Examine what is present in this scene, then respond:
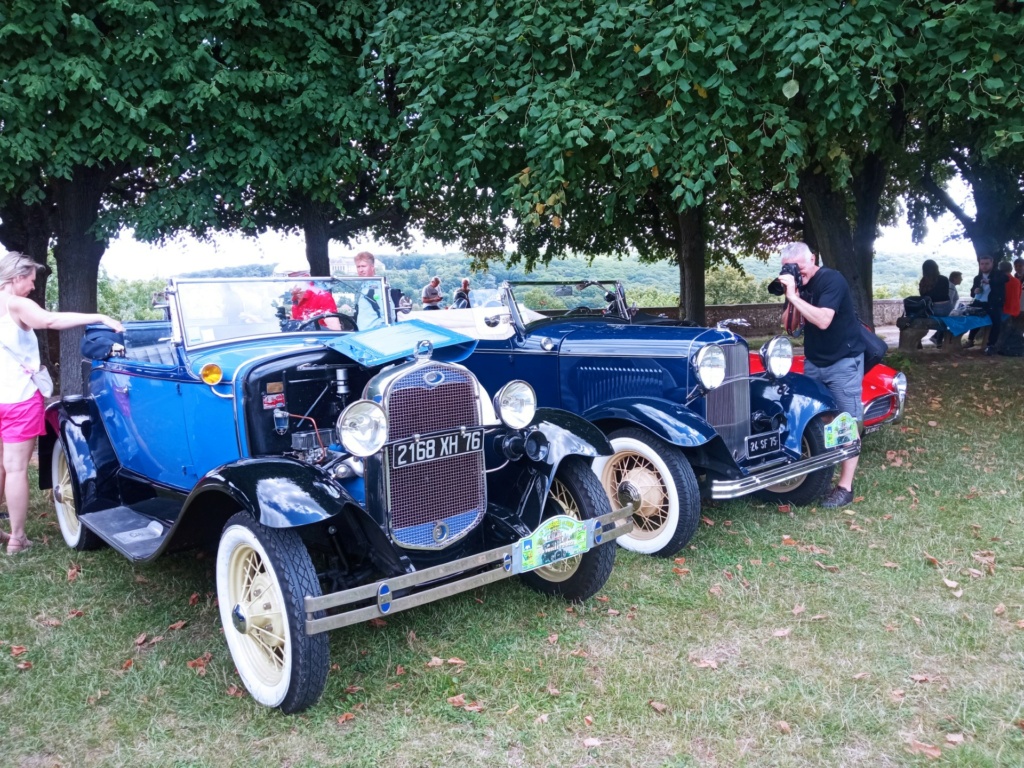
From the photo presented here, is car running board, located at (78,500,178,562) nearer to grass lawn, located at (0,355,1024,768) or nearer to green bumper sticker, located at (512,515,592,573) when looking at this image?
grass lawn, located at (0,355,1024,768)

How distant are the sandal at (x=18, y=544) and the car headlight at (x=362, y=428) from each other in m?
3.11

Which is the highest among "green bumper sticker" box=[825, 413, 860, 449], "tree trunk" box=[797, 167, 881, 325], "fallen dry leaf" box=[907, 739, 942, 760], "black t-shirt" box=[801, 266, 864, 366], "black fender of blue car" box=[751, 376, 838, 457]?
"tree trunk" box=[797, 167, 881, 325]

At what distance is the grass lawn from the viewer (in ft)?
9.41

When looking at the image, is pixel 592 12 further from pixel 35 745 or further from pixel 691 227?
pixel 35 745

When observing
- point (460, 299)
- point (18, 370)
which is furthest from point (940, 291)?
point (18, 370)

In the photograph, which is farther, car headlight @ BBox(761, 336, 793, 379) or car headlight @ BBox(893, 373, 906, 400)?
car headlight @ BBox(893, 373, 906, 400)

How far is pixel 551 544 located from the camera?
138 inches

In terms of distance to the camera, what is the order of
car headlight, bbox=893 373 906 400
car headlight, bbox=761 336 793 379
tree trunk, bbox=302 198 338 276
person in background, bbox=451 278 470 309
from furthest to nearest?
tree trunk, bbox=302 198 338 276 → person in background, bbox=451 278 470 309 → car headlight, bbox=893 373 906 400 → car headlight, bbox=761 336 793 379

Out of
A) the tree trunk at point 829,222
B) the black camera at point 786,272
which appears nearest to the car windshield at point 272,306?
the black camera at point 786,272

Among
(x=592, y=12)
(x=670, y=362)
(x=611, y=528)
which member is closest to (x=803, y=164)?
(x=592, y=12)

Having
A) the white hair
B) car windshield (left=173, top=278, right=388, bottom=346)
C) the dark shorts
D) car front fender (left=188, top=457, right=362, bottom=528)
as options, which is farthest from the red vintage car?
car front fender (left=188, top=457, right=362, bottom=528)

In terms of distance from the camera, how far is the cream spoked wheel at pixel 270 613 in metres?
2.97

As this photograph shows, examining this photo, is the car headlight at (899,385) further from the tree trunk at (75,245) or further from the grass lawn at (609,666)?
the tree trunk at (75,245)

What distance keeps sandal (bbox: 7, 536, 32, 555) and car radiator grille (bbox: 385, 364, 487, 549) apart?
10.2ft
